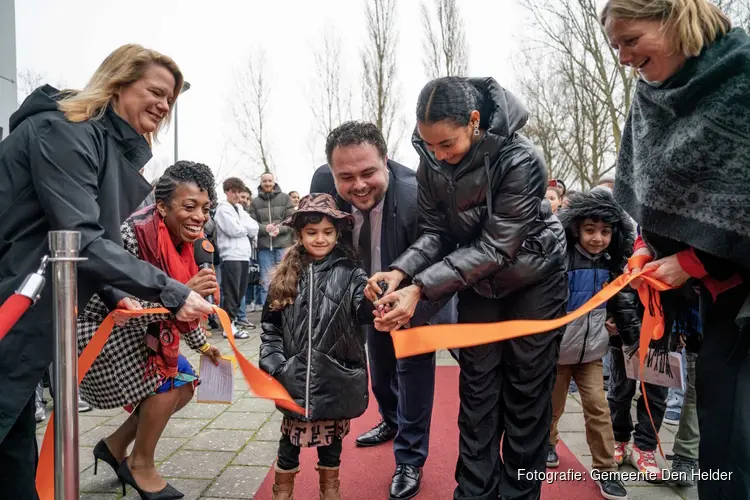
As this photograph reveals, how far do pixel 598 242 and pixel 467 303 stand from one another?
4.13ft

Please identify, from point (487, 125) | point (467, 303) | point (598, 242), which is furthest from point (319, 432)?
point (598, 242)

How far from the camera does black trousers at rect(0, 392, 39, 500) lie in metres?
2.01

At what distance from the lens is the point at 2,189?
200 centimetres

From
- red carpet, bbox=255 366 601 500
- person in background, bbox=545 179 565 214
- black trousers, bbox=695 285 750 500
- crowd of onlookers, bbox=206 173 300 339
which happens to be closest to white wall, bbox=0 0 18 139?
crowd of onlookers, bbox=206 173 300 339

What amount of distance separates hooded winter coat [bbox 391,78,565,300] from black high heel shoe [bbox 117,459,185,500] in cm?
186

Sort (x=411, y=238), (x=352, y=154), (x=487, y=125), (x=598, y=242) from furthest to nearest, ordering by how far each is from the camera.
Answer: (x=598, y=242)
(x=411, y=238)
(x=352, y=154)
(x=487, y=125)

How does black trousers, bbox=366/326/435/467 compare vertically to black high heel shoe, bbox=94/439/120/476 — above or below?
above

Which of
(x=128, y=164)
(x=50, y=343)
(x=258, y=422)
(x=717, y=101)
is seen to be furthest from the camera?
(x=258, y=422)

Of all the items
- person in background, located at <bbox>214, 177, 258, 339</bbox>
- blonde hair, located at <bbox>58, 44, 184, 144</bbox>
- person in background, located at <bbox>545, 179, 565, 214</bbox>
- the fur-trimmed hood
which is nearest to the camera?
blonde hair, located at <bbox>58, 44, 184, 144</bbox>

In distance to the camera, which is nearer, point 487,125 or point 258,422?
point 487,125

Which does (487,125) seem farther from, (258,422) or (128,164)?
(258,422)

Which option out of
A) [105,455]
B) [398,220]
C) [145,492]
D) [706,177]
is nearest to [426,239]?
[398,220]

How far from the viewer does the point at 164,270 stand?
293 cm

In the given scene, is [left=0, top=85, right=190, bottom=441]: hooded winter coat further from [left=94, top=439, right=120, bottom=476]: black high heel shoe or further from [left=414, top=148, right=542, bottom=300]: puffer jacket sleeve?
[left=94, top=439, right=120, bottom=476]: black high heel shoe
